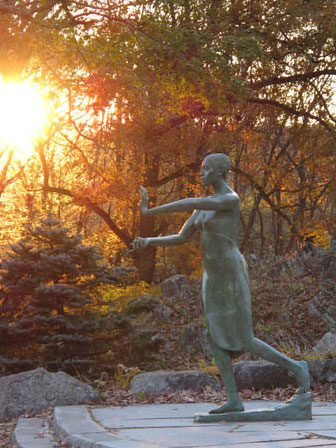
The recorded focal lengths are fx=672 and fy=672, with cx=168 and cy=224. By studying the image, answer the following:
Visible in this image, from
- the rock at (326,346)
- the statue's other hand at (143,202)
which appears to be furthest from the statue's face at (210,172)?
the rock at (326,346)

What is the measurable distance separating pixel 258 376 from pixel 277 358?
3185 millimetres

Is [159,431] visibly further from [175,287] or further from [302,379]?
[175,287]

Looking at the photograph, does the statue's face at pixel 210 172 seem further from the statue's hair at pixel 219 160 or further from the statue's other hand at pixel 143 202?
the statue's other hand at pixel 143 202

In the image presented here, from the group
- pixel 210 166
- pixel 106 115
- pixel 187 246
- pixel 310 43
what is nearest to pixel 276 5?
pixel 310 43

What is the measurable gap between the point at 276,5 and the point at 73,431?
13.8 meters

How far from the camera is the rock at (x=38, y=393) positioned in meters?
7.60

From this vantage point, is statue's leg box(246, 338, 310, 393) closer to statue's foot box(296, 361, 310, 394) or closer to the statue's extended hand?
statue's foot box(296, 361, 310, 394)

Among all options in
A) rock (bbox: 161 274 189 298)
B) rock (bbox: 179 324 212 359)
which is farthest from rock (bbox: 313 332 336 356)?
rock (bbox: 161 274 189 298)

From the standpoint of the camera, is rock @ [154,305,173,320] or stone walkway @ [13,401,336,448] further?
rock @ [154,305,173,320]

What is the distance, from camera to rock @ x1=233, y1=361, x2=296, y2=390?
355 inches

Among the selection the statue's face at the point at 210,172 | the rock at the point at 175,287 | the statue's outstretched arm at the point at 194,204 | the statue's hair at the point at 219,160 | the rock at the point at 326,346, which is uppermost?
the statue's hair at the point at 219,160

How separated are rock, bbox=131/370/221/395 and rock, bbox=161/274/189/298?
978 centimetres

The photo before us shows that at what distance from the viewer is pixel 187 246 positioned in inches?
837

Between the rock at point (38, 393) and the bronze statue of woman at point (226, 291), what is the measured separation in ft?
7.43
